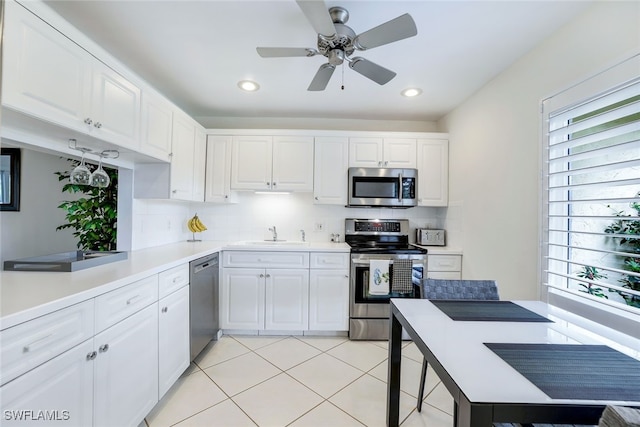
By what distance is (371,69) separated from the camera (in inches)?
68.5

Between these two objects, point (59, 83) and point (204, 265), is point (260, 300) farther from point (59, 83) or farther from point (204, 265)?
point (59, 83)

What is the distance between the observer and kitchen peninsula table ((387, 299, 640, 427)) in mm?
674

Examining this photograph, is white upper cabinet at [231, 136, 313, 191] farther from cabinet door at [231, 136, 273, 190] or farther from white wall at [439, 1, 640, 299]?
white wall at [439, 1, 640, 299]

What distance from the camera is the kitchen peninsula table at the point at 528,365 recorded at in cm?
67

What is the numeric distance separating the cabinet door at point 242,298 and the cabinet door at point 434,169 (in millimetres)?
2021

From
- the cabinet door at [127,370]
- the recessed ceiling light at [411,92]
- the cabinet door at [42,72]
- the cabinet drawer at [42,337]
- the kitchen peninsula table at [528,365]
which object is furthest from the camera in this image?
the recessed ceiling light at [411,92]

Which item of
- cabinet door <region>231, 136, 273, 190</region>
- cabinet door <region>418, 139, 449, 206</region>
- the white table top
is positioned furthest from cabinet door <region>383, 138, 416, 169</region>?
the white table top

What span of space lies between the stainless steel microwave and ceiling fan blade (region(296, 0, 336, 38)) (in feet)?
5.50

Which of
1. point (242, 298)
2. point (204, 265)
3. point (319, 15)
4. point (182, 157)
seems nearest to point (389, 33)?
point (319, 15)

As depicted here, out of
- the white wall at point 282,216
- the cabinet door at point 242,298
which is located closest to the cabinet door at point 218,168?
the white wall at point 282,216

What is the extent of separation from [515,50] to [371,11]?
3.70 feet

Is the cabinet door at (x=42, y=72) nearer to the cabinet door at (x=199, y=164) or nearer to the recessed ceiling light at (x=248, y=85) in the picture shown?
the recessed ceiling light at (x=248, y=85)

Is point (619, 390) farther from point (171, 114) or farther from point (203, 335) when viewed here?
point (171, 114)

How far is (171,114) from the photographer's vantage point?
90.7 inches
